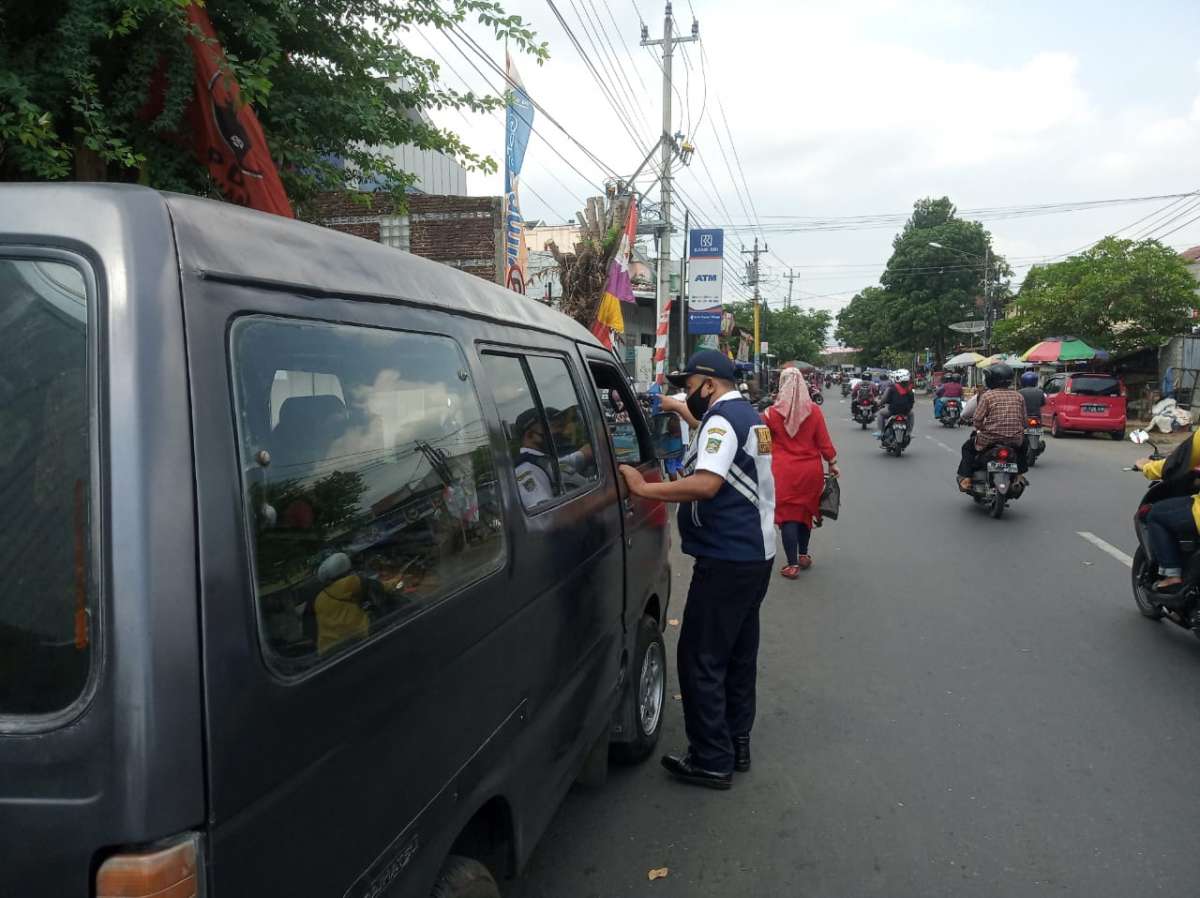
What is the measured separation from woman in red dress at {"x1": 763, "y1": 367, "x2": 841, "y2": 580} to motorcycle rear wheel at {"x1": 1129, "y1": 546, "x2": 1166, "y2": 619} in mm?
2097

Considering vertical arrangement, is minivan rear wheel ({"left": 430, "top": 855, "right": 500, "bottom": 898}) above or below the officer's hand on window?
below

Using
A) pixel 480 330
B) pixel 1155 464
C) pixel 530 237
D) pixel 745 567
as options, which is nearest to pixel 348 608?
pixel 480 330

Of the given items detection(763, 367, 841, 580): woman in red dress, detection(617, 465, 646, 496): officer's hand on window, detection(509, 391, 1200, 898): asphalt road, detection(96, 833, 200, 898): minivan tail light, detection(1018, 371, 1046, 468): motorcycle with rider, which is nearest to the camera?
detection(96, 833, 200, 898): minivan tail light

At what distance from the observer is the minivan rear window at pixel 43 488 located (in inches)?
45.8

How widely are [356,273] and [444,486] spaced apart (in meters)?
0.52

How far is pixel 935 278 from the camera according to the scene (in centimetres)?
5088

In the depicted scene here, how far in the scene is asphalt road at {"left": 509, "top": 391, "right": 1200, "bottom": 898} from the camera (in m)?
2.85

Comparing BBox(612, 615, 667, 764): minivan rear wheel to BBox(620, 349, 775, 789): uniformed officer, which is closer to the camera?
BBox(620, 349, 775, 789): uniformed officer

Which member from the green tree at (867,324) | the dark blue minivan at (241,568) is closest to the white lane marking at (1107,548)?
the dark blue minivan at (241,568)

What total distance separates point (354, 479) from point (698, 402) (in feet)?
7.01

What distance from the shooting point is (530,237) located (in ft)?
104

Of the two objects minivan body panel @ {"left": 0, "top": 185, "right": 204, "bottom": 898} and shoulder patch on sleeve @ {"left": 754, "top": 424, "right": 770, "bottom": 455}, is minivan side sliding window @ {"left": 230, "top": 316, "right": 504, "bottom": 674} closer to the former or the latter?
minivan body panel @ {"left": 0, "top": 185, "right": 204, "bottom": 898}

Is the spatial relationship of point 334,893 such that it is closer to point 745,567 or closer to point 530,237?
point 745,567

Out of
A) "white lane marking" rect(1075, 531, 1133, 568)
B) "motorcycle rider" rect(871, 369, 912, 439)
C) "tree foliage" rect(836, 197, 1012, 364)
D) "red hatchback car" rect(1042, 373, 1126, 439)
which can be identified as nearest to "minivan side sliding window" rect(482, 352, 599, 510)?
"white lane marking" rect(1075, 531, 1133, 568)
